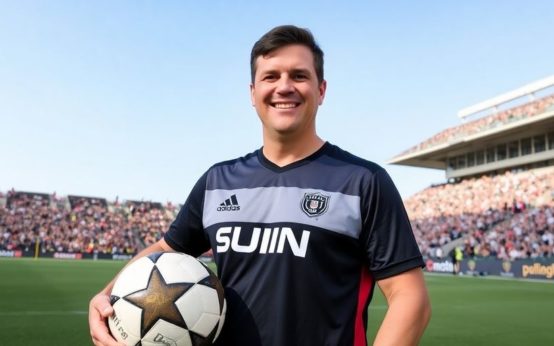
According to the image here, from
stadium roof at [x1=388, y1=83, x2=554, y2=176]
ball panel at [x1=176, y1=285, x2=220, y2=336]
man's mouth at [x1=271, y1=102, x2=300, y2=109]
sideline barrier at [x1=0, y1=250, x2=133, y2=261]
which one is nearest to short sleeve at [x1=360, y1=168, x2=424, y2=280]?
man's mouth at [x1=271, y1=102, x2=300, y2=109]

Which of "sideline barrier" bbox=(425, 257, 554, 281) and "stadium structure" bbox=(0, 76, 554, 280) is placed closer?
"sideline barrier" bbox=(425, 257, 554, 281)

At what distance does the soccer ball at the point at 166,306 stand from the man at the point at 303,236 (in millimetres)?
67

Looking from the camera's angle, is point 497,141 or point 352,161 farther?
point 497,141

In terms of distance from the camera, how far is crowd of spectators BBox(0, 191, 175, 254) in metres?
41.2

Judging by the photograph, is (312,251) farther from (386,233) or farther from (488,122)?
(488,122)

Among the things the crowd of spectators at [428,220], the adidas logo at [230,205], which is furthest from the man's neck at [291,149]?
the crowd of spectators at [428,220]

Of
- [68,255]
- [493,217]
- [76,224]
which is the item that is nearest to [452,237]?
[493,217]

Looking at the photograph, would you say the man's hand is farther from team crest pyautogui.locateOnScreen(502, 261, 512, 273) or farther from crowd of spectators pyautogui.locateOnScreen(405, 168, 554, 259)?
team crest pyautogui.locateOnScreen(502, 261, 512, 273)

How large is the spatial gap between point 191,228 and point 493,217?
34983mm

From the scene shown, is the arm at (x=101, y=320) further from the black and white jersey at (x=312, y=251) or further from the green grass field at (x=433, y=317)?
the green grass field at (x=433, y=317)

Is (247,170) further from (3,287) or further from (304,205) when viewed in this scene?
(3,287)

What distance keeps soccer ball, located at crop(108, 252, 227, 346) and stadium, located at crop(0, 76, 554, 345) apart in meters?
4.66

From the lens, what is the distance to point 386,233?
6.68 feet

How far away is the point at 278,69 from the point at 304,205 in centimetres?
63
